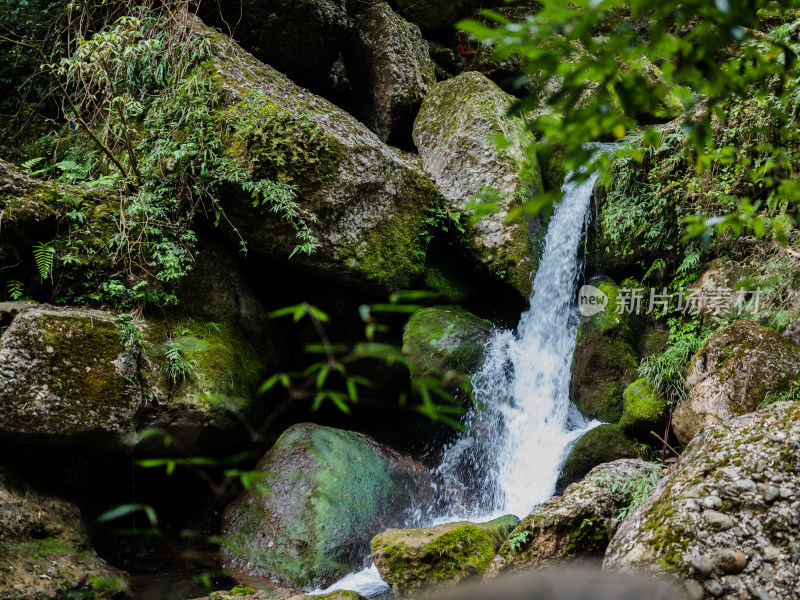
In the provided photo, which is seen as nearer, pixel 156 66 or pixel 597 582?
pixel 597 582

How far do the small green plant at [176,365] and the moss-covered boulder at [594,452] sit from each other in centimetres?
420

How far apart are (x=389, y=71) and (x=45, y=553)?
26.6 feet

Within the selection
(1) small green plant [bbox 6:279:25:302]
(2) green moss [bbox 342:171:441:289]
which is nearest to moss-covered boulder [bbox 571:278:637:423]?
(2) green moss [bbox 342:171:441:289]

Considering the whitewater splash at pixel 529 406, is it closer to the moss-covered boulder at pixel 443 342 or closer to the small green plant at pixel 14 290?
the moss-covered boulder at pixel 443 342

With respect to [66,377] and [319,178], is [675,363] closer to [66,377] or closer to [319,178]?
[319,178]

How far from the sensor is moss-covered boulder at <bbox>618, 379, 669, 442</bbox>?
5.23 metres

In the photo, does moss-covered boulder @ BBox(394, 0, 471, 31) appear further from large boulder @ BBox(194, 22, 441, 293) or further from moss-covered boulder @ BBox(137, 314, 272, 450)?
moss-covered boulder @ BBox(137, 314, 272, 450)

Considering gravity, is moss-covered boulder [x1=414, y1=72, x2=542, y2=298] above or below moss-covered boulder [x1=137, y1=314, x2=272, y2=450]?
above

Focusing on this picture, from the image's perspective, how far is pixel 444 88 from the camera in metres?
8.84

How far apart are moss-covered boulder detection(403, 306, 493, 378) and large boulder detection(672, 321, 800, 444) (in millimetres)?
2464

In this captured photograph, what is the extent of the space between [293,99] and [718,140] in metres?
5.26

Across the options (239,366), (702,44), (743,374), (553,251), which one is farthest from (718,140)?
(239,366)

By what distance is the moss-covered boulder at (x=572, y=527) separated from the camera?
3.64 metres

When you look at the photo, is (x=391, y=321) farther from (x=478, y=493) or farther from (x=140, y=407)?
(x=140, y=407)
